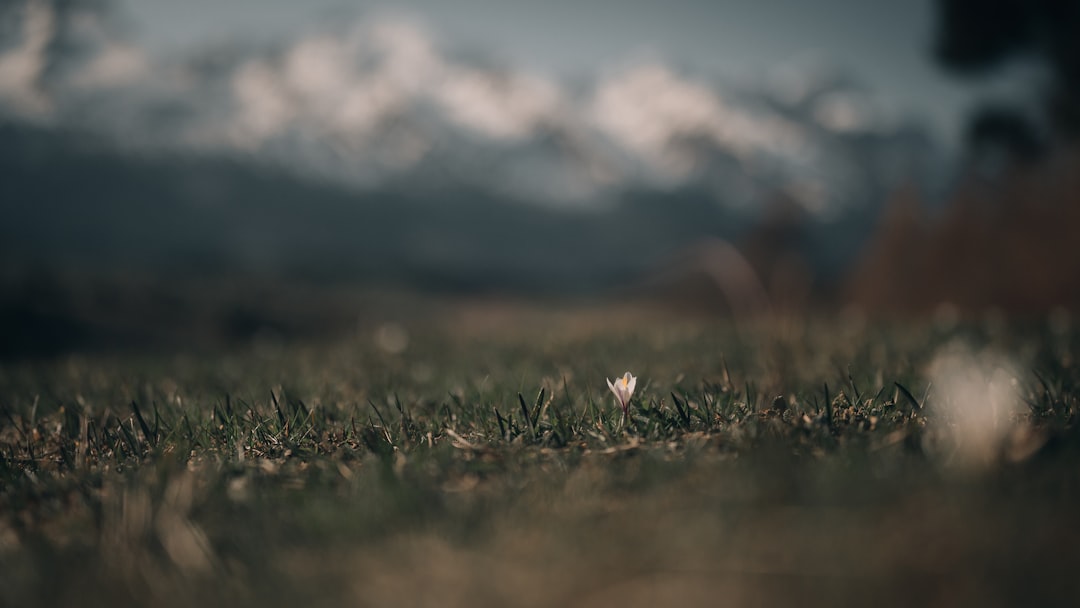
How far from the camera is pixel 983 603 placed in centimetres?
125

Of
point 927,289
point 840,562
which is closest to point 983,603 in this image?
point 840,562

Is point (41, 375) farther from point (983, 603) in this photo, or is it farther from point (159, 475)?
point (983, 603)

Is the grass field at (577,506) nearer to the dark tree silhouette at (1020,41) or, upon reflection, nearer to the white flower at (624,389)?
the white flower at (624,389)

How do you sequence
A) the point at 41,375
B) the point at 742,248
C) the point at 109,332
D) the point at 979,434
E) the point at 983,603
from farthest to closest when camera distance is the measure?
the point at 742,248 → the point at 109,332 → the point at 41,375 → the point at 979,434 → the point at 983,603

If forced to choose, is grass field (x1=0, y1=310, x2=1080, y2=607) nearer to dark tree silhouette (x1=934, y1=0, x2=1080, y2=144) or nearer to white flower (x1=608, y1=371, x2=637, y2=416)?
white flower (x1=608, y1=371, x2=637, y2=416)

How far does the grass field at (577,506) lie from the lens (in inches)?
55.6

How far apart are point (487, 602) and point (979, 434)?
1440 mm

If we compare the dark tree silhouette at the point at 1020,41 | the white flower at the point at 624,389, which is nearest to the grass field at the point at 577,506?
the white flower at the point at 624,389

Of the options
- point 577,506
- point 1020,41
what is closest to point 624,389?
point 577,506

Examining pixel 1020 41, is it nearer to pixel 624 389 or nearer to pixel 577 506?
pixel 624 389

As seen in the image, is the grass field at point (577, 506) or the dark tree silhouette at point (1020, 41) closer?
the grass field at point (577, 506)

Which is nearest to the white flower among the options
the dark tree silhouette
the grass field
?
the grass field

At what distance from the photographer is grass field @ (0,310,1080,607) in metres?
1.41

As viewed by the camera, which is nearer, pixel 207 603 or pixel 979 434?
pixel 207 603
